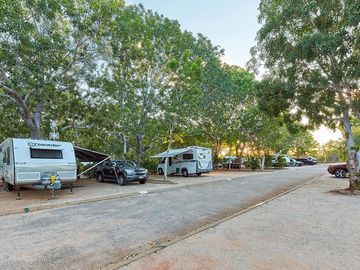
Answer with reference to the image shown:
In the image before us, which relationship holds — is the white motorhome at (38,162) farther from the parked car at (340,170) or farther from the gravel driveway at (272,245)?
the parked car at (340,170)

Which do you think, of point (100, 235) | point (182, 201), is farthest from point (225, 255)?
point (182, 201)

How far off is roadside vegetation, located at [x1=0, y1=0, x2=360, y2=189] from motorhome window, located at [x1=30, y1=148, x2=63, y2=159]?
3.21 m

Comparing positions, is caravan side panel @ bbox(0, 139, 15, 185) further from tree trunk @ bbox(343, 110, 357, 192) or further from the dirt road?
tree trunk @ bbox(343, 110, 357, 192)

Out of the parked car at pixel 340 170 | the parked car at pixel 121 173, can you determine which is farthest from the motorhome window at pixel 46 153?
the parked car at pixel 340 170

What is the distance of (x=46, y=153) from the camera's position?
40.7ft

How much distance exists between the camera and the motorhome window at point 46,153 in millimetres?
12048

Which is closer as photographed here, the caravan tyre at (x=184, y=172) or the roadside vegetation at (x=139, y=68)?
the roadside vegetation at (x=139, y=68)

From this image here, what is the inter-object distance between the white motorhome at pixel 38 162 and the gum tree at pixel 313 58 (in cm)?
1092

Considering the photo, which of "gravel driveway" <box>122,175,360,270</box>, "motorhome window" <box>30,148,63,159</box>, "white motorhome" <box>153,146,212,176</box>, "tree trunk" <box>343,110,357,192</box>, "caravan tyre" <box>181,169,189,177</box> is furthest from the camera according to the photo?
"caravan tyre" <box>181,169,189,177</box>

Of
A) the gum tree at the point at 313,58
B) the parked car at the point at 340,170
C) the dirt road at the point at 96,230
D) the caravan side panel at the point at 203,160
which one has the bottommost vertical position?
the dirt road at the point at 96,230

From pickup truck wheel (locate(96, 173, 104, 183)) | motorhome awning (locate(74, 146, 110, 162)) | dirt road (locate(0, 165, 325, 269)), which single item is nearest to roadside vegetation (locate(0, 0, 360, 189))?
motorhome awning (locate(74, 146, 110, 162))

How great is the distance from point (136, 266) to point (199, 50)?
69.3 feet

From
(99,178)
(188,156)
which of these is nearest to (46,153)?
(99,178)

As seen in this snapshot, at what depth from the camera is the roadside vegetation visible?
1215cm
